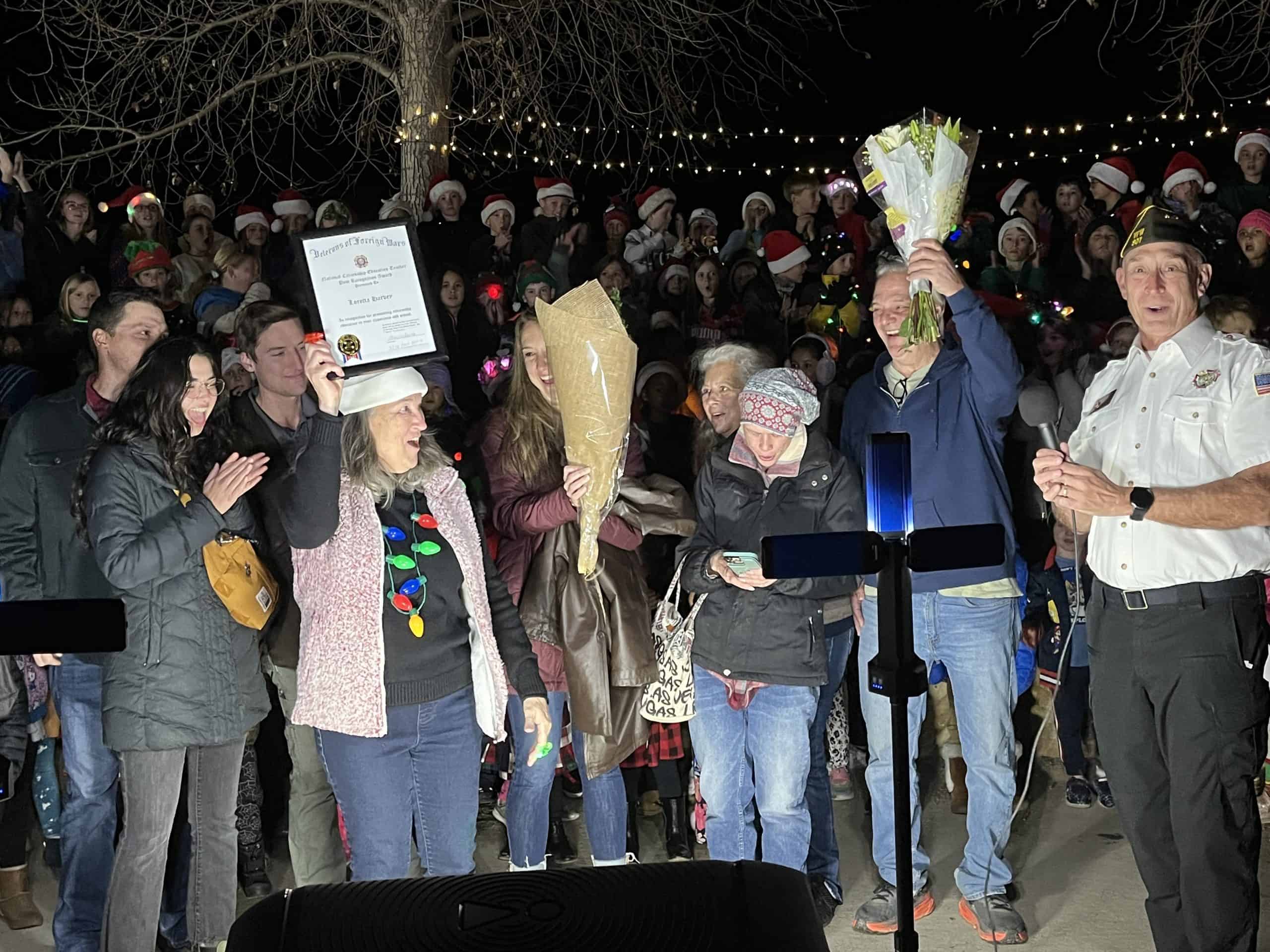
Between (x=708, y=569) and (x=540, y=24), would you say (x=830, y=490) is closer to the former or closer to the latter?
(x=708, y=569)

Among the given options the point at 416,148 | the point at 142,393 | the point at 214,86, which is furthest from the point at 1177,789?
the point at 214,86

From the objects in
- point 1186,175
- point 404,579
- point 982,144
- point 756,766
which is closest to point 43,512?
point 404,579

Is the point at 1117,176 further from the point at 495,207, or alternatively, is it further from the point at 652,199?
the point at 495,207

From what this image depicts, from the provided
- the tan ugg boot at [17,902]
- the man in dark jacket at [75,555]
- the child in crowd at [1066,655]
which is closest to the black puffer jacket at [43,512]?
the man in dark jacket at [75,555]

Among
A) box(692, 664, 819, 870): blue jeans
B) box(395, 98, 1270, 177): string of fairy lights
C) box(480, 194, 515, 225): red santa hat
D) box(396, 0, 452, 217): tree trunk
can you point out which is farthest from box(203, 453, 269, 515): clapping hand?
box(395, 98, 1270, 177): string of fairy lights

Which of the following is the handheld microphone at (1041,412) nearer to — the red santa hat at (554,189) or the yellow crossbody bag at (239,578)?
Answer: the yellow crossbody bag at (239,578)

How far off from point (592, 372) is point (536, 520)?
22.6 inches

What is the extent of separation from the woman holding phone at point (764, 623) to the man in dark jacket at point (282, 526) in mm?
1133

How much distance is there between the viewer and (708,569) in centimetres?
393

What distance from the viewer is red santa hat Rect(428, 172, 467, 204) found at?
7746 millimetres

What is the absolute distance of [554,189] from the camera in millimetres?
8117

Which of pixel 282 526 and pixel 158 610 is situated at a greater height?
pixel 282 526

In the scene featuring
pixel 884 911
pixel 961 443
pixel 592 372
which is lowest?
pixel 884 911

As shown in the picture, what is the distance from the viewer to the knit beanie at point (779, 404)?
393 centimetres
